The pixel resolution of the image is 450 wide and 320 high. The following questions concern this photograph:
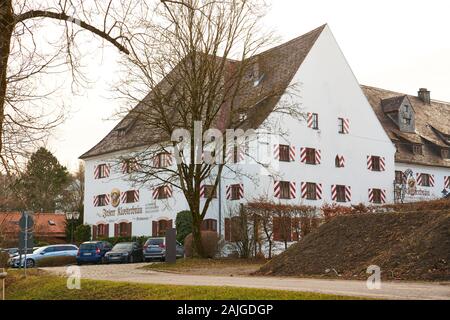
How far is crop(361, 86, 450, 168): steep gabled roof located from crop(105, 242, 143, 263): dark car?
22.4 metres

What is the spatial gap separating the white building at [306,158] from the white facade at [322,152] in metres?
0.07

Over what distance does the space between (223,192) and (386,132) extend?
15.4m

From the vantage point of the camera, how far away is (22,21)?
15703mm

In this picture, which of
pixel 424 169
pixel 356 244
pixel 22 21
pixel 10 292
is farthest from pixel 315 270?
pixel 424 169

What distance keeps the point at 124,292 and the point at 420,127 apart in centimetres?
4631

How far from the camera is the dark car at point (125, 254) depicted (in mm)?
37906

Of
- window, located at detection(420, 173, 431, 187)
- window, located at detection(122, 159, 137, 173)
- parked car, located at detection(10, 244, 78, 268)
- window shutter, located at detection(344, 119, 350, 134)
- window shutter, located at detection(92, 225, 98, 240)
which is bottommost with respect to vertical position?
parked car, located at detection(10, 244, 78, 268)

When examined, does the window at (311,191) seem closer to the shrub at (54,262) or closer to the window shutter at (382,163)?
the window shutter at (382,163)

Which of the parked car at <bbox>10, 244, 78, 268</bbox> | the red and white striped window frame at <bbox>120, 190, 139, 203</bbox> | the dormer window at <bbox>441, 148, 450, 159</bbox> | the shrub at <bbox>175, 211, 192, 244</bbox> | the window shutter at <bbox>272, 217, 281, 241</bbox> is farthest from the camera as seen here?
the dormer window at <bbox>441, 148, 450, 159</bbox>

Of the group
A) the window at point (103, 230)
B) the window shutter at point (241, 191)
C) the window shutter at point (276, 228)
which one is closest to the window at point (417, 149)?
the window shutter at point (241, 191)

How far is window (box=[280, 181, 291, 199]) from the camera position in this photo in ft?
138

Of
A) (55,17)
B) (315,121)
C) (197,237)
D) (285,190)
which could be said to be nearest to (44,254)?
(197,237)

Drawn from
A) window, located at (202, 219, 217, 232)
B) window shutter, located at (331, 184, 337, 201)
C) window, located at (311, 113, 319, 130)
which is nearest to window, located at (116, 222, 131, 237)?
window, located at (202, 219, 217, 232)

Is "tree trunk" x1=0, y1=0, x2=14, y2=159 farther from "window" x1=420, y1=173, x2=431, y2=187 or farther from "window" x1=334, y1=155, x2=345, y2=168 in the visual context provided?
"window" x1=420, y1=173, x2=431, y2=187
